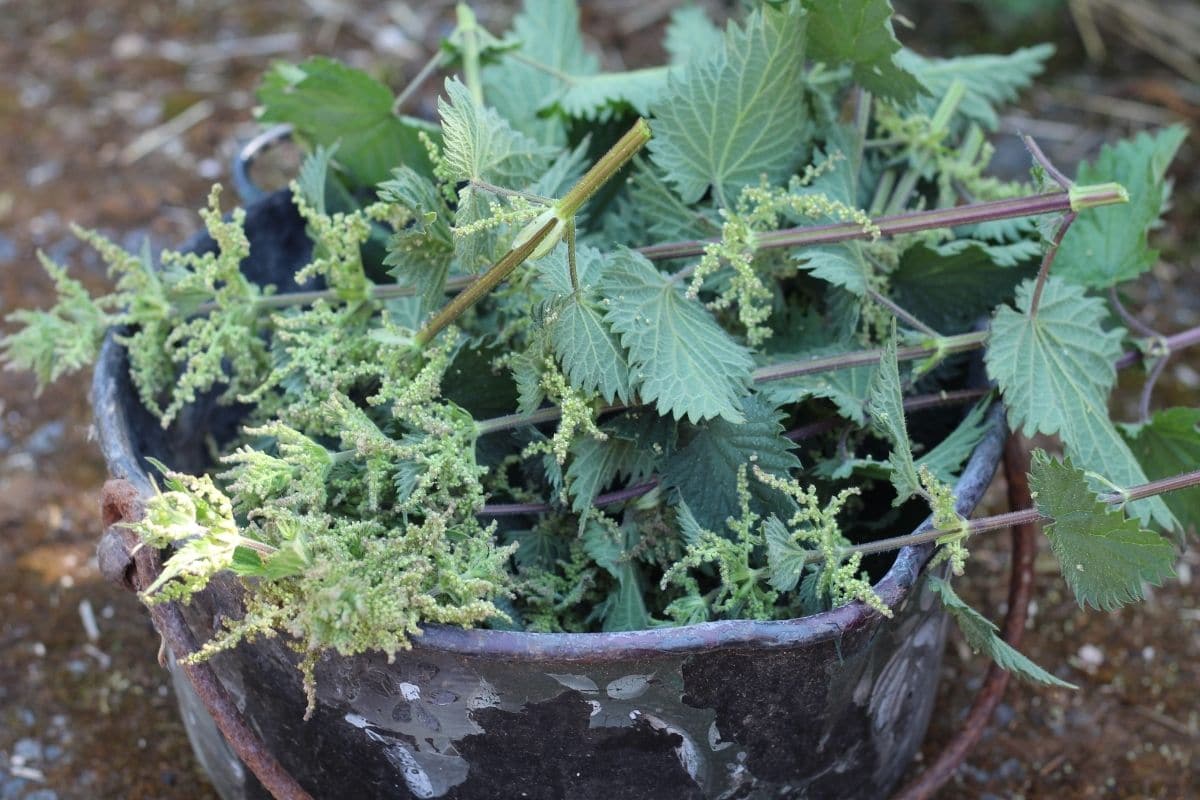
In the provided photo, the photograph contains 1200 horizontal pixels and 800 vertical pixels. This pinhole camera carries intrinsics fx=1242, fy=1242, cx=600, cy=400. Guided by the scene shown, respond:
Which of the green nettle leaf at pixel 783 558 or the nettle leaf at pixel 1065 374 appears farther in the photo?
the nettle leaf at pixel 1065 374

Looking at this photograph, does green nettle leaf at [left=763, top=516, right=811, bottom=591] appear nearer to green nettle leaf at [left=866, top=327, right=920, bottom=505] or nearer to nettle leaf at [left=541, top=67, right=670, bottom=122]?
green nettle leaf at [left=866, top=327, right=920, bottom=505]

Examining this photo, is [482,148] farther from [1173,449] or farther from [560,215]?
[1173,449]

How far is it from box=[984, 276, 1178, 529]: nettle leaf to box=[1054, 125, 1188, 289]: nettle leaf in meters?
0.14

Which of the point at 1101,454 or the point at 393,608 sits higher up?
the point at 393,608

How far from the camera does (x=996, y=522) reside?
97 centimetres

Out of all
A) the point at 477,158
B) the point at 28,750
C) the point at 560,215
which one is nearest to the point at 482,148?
the point at 477,158

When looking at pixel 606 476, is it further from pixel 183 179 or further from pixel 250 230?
pixel 183 179

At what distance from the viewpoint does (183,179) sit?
7.76 ft

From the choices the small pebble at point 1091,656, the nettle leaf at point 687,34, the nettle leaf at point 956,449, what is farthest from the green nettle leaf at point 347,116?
the small pebble at point 1091,656

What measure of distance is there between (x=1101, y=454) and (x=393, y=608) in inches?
25.7

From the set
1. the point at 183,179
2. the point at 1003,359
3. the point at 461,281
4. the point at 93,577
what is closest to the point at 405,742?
the point at 461,281

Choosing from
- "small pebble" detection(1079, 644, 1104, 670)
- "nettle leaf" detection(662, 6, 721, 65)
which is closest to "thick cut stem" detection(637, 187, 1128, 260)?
"nettle leaf" detection(662, 6, 721, 65)

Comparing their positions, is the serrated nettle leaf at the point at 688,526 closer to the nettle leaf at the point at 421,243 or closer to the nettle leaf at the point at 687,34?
the nettle leaf at the point at 421,243

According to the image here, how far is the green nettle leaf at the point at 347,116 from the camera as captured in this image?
1.29 meters
